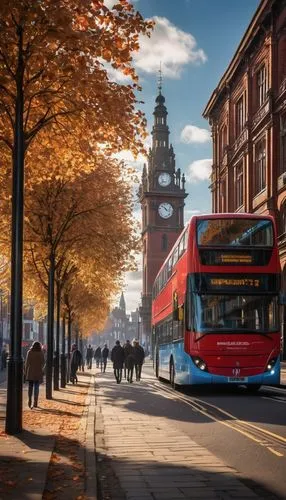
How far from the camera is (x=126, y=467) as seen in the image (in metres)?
8.20

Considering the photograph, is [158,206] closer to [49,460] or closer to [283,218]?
[283,218]

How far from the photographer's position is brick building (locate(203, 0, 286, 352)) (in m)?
40.6

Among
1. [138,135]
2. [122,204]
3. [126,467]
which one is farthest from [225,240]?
[126,467]

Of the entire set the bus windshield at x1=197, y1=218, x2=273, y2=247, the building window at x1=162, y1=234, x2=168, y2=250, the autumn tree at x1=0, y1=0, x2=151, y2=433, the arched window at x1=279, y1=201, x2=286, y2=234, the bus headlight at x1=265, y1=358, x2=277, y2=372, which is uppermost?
the building window at x1=162, y1=234, x2=168, y2=250

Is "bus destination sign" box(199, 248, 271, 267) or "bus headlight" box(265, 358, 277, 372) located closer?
"bus destination sign" box(199, 248, 271, 267)

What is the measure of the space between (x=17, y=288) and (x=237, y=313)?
8.34m

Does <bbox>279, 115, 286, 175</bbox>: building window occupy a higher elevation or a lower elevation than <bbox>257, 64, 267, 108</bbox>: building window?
lower

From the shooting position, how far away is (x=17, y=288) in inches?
424

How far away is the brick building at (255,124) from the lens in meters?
40.6

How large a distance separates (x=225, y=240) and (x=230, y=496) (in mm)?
11829

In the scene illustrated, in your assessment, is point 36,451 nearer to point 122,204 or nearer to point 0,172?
point 0,172

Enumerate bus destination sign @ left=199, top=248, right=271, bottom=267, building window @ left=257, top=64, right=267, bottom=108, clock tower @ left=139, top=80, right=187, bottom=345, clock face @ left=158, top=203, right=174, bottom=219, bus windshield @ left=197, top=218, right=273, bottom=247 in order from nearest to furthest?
1. bus destination sign @ left=199, top=248, right=271, bottom=267
2. bus windshield @ left=197, top=218, right=273, bottom=247
3. building window @ left=257, top=64, right=267, bottom=108
4. clock tower @ left=139, top=80, right=187, bottom=345
5. clock face @ left=158, top=203, right=174, bottom=219

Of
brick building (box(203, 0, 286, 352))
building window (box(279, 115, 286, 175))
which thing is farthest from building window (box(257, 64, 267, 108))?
building window (box(279, 115, 286, 175))

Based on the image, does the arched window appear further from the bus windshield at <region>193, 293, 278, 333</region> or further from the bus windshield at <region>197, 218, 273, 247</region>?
the bus windshield at <region>193, 293, 278, 333</region>
